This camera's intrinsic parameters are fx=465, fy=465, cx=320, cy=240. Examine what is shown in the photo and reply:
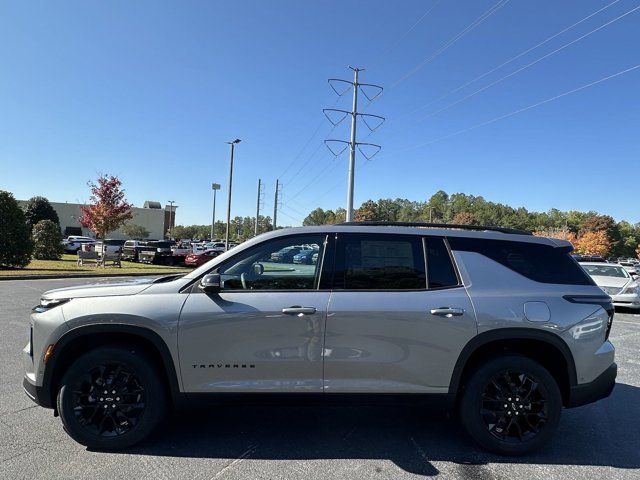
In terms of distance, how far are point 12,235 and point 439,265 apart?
22518 mm

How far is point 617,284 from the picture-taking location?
46.0 feet

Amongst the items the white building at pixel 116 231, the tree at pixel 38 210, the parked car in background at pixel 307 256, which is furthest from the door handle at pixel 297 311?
the white building at pixel 116 231

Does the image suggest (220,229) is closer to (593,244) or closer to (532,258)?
(593,244)

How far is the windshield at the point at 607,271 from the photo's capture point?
14458 millimetres

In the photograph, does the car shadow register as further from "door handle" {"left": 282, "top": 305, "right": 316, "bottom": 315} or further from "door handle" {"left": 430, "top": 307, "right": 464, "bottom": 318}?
"door handle" {"left": 430, "top": 307, "right": 464, "bottom": 318}

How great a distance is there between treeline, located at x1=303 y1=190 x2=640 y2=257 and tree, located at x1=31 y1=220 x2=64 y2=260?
30889 mm

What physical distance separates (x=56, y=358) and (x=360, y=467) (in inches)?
97.9

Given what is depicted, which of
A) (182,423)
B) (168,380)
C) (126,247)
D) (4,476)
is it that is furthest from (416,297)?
(126,247)

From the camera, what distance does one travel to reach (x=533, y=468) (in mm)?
3566

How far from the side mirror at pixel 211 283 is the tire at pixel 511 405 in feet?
7.10

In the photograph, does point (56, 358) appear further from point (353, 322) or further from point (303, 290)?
point (353, 322)

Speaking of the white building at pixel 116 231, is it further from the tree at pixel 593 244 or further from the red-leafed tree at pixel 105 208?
the tree at pixel 593 244

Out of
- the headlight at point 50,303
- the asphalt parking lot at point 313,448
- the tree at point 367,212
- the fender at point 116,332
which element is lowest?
the asphalt parking lot at point 313,448

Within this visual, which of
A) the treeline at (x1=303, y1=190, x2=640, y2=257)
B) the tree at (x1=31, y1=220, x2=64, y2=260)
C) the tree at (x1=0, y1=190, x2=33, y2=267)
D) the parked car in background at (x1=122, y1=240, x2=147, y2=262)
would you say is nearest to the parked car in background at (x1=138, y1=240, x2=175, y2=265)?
the parked car in background at (x1=122, y1=240, x2=147, y2=262)
